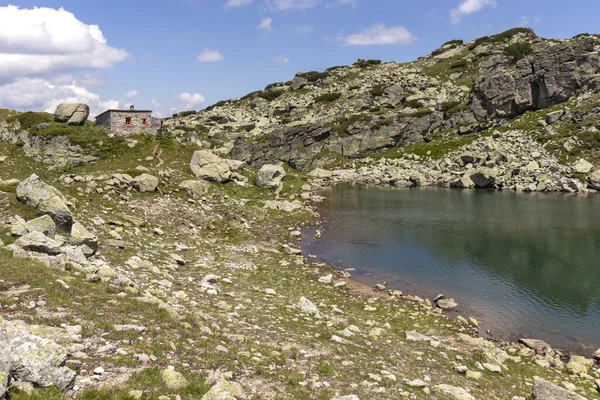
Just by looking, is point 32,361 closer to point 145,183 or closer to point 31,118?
point 145,183

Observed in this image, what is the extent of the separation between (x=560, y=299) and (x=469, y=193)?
5874 centimetres

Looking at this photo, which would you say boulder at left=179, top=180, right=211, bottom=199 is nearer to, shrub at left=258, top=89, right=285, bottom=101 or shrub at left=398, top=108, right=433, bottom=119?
shrub at left=398, top=108, right=433, bottom=119

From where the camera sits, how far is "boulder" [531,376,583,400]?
545 inches

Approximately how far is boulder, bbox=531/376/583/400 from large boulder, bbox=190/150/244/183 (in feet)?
147

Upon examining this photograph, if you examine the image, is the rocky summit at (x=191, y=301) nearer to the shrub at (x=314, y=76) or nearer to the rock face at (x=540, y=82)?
the rock face at (x=540, y=82)

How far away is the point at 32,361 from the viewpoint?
28.0 ft

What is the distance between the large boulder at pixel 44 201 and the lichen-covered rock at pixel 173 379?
17838 millimetres

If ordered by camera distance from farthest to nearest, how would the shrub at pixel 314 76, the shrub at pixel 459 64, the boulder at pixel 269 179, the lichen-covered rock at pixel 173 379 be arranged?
the shrub at pixel 314 76, the shrub at pixel 459 64, the boulder at pixel 269 179, the lichen-covered rock at pixel 173 379

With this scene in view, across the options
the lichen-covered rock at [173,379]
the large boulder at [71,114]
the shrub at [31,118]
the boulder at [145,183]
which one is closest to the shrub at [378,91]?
the large boulder at [71,114]

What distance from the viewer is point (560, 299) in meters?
29.2

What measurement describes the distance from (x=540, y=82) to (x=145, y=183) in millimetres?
126944

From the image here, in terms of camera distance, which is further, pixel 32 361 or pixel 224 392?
pixel 224 392

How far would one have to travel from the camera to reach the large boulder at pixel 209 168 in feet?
172

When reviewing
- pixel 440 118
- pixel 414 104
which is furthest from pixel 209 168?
pixel 414 104
